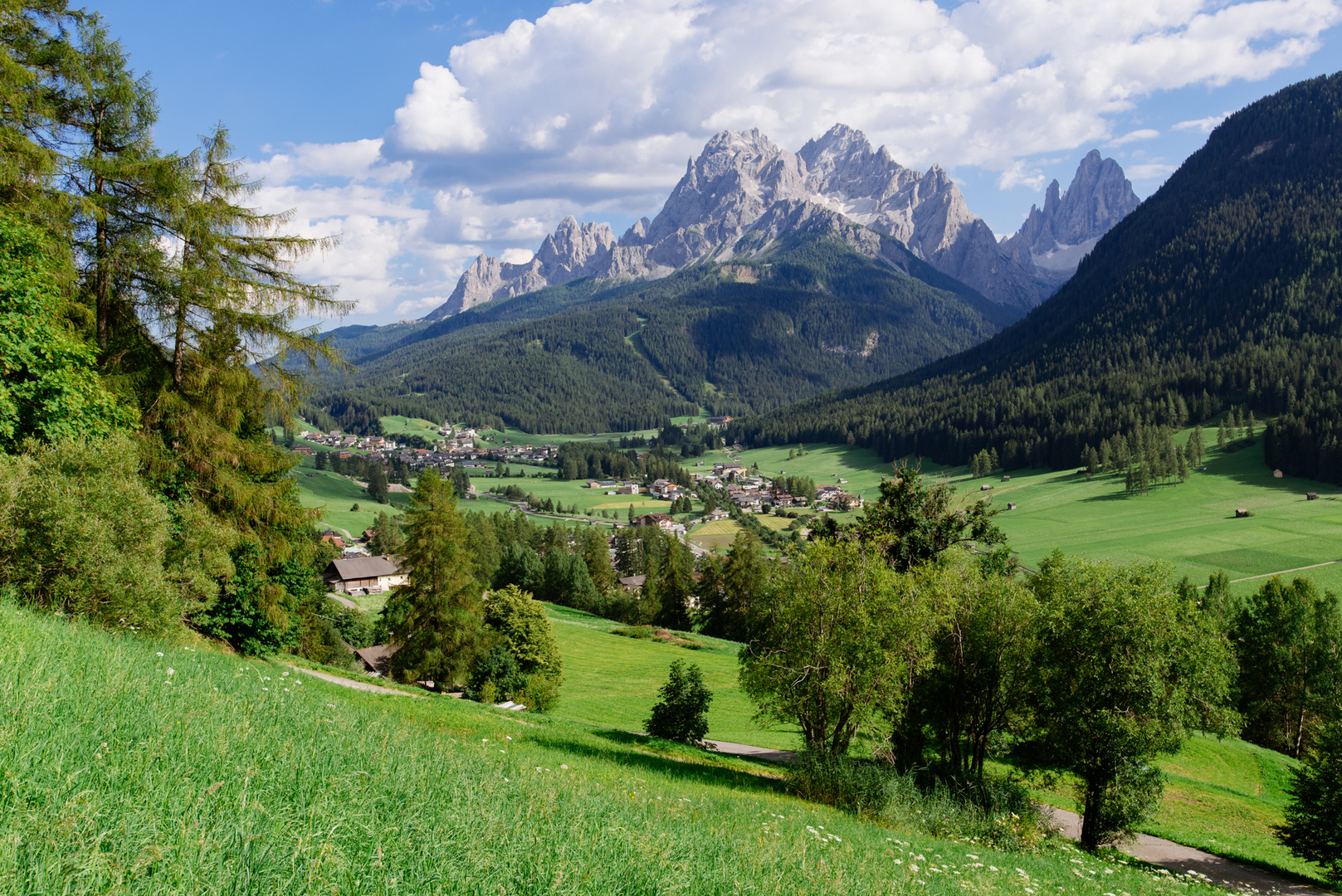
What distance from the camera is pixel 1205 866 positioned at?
1988 centimetres

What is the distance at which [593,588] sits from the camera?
82.2 m

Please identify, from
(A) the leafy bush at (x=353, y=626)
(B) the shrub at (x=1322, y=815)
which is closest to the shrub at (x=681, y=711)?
(B) the shrub at (x=1322, y=815)

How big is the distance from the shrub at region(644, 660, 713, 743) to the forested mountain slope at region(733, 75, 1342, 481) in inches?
5039

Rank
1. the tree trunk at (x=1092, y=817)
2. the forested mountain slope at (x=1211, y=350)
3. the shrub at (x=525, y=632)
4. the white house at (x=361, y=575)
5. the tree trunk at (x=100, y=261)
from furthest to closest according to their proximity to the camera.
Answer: the forested mountain slope at (x=1211, y=350) → the white house at (x=361, y=575) → the shrub at (x=525, y=632) → the tree trunk at (x=1092, y=817) → the tree trunk at (x=100, y=261)

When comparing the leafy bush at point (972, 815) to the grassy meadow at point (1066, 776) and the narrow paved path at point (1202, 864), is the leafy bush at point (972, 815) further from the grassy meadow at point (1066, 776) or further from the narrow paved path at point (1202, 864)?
the narrow paved path at point (1202, 864)

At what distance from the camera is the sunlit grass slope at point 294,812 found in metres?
3.27

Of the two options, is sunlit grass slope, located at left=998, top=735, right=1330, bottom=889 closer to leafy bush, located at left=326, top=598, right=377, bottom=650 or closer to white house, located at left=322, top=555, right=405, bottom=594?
leafy bush, located at left=326, top=598, right=377, bottom=650

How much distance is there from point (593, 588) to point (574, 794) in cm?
7751

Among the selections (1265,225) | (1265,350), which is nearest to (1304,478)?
(1265,350)

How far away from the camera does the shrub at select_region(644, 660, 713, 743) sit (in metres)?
28.3

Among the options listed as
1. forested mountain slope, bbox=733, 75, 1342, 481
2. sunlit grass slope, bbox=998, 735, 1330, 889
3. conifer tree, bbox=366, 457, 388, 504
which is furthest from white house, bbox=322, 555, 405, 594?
forested mountain slope, bbox=733, 75, 1342, 481

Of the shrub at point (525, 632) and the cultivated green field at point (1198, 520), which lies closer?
the shrub at point (525, 632)

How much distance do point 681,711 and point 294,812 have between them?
26.1 meters

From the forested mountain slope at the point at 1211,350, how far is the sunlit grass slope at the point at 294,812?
14232 cm
